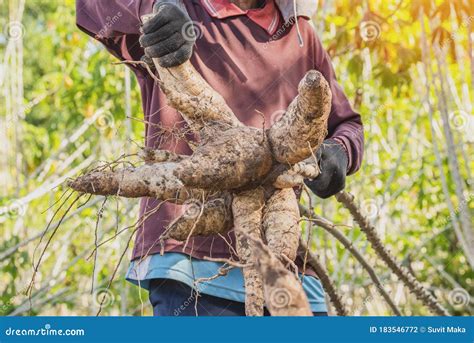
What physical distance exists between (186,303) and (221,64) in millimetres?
539

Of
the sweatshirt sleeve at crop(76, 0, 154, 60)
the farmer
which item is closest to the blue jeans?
the farmer

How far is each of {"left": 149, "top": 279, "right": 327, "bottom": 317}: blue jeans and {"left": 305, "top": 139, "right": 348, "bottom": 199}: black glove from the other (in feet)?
1.01

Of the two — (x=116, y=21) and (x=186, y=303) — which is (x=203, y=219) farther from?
(x=116, y=21)

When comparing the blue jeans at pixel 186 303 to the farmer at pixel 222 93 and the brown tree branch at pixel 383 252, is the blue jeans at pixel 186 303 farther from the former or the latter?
the brown tree branch at pixel 383 252

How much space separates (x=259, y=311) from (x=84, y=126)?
3002 millimetres

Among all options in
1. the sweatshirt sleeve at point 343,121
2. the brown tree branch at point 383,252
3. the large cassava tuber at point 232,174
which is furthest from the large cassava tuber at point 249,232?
the brown tree branch at point 383,252

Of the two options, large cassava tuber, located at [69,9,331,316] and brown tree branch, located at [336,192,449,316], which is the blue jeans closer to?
large cassava tuber, located at [69,9,331,316]

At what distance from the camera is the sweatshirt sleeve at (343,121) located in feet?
5.82

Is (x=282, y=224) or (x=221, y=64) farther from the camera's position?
(x=221, y=64)

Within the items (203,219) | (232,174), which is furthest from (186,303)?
(232,174)

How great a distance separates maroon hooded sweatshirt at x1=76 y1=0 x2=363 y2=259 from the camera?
168cm

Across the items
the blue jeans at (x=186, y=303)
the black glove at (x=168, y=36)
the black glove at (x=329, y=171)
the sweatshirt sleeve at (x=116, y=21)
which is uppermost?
the sweatshirt sleeve at (x=116, y=21)

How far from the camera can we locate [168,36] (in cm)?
144

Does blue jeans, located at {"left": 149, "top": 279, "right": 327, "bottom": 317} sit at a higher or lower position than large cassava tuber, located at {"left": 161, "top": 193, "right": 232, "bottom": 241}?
lower
